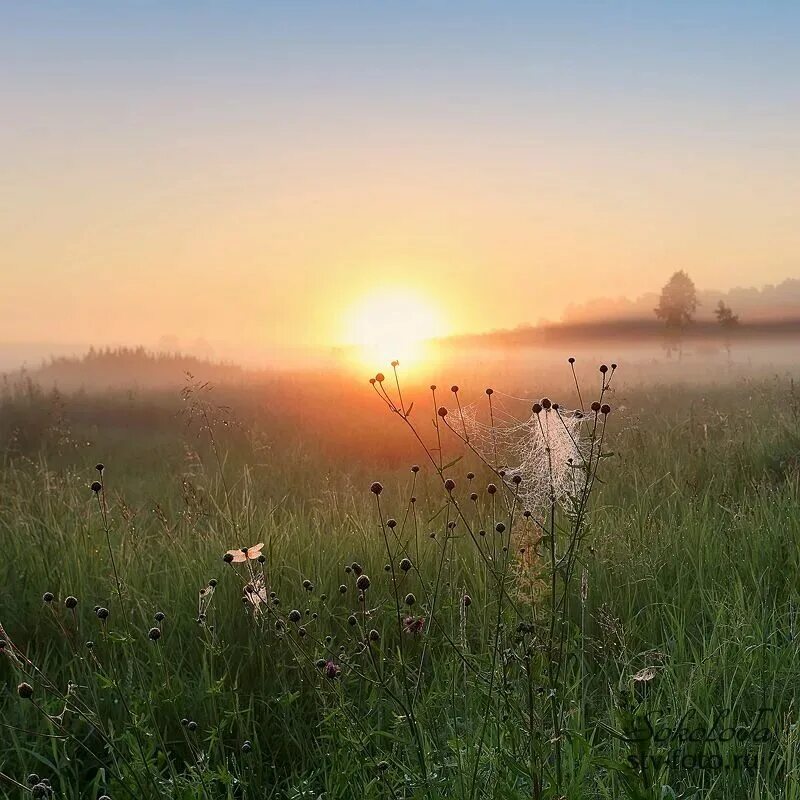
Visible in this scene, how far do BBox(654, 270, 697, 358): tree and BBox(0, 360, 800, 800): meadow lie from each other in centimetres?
4825

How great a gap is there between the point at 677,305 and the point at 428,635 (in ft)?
175

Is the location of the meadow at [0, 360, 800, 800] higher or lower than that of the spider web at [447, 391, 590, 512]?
lower

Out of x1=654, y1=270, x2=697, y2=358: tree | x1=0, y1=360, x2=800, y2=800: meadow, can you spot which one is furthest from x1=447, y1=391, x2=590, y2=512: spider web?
x1=654, y1=270, x2=697, y2=358: tree

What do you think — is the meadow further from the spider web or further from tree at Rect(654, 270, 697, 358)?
tree at Rect(654, 270, 697, 358)

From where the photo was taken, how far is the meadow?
7.13 feet

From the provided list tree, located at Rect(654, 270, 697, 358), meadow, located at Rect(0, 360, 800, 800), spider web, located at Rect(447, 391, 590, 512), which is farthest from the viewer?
tree, located at Rect(654, 270, 697, 358)

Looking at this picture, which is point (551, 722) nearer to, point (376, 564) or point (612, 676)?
point (612, 676)

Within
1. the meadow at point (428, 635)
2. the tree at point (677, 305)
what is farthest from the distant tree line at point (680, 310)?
the meadow at point (428, 635)

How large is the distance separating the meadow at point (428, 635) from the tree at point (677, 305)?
4825 centimetres

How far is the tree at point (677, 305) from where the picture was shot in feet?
173

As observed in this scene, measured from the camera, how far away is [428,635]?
2945 millimetres

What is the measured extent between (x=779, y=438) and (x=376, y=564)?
4.50m

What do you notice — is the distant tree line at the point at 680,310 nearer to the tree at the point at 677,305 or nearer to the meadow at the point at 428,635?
the tree at the point at 677,305

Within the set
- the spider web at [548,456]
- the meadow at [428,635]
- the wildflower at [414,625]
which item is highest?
the spider web at [548,456]
